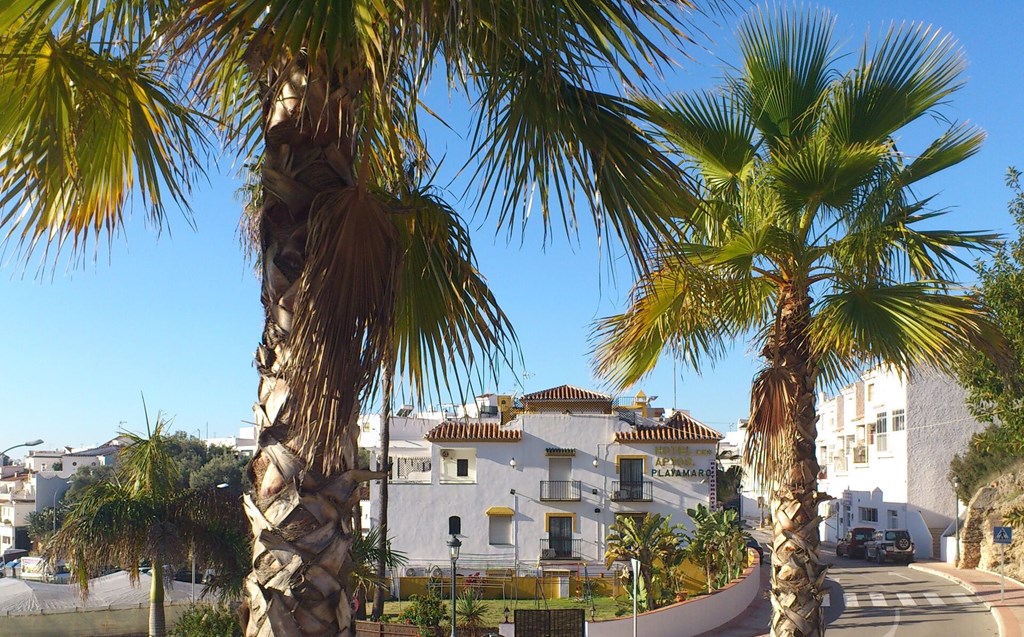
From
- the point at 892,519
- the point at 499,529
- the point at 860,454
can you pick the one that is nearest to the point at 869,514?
the point at 860,454

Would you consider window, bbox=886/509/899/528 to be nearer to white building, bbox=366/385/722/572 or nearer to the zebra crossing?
white building, bbox=366/385/722/572

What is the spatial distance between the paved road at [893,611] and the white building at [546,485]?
577 cm

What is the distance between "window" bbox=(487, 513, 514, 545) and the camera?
38406 millimetres

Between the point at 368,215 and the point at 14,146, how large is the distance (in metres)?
1.53

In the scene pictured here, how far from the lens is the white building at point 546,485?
3797 centimetres

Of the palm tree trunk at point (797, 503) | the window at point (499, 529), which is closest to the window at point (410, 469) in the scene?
the window at point (499, 529)

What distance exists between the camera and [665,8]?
360cm

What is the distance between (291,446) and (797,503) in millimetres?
5293

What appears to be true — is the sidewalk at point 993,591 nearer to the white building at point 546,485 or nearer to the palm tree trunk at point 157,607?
the white building at point 546,485

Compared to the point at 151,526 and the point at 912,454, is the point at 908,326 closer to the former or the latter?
the point at 151,526

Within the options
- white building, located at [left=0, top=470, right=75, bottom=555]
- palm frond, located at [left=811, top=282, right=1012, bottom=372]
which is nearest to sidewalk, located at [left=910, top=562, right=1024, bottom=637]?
palm frond, located at [left=811, top=282, right=1012, bottom=372]

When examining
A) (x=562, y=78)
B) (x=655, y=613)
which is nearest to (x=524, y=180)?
(x=562, y=78)

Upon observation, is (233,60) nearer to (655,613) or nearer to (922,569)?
(655,613)

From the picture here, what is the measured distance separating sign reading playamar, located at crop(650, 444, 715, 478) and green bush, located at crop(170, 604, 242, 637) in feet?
75.0
